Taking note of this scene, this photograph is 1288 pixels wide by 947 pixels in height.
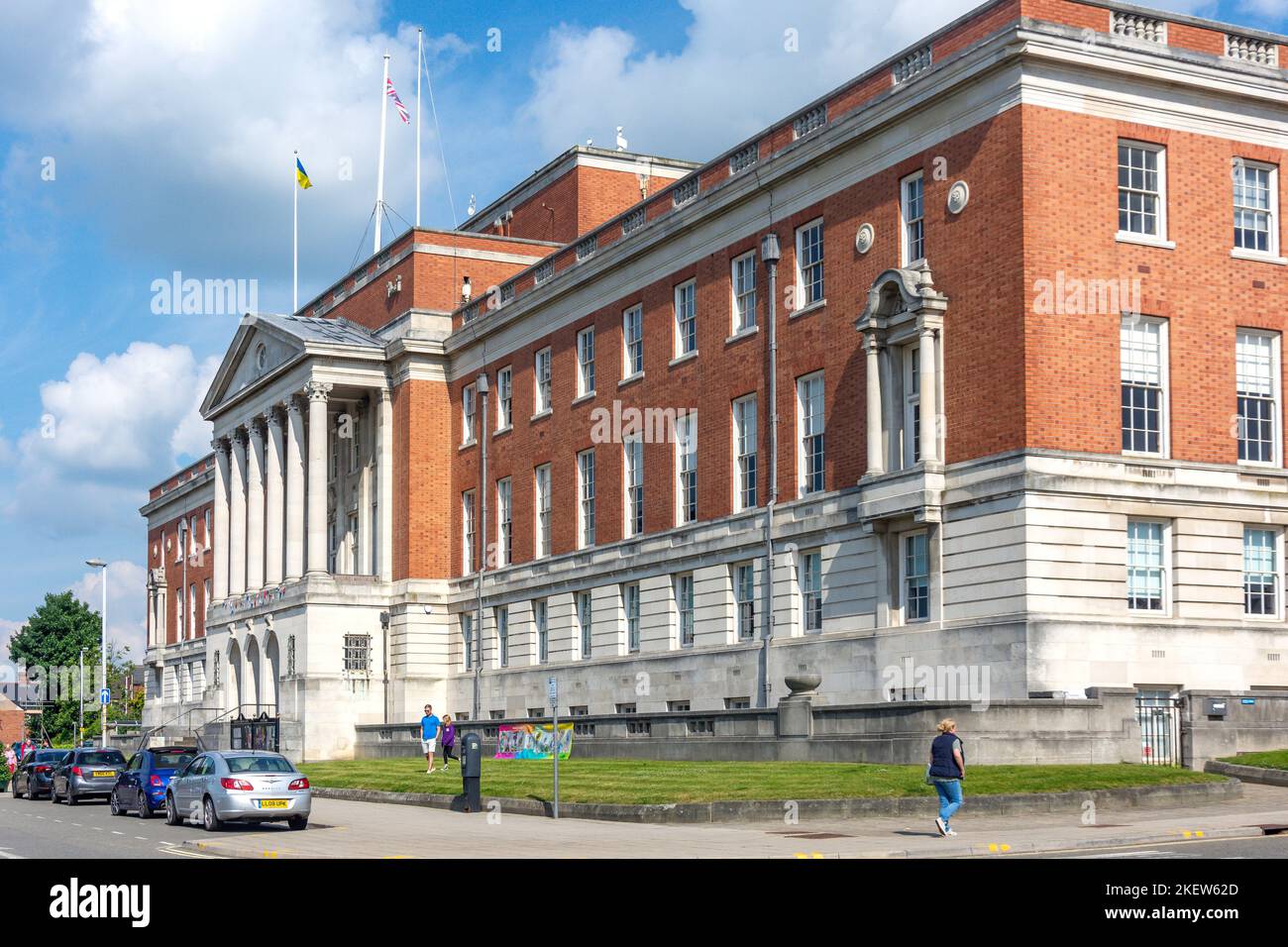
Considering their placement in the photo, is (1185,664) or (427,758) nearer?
(1185,664)

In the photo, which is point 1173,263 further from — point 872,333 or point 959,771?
point 959,771

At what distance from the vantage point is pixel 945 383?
41.2 meters

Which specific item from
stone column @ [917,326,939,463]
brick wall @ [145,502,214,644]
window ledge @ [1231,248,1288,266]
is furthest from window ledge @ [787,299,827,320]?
brick wall @ [145,502,214,644]

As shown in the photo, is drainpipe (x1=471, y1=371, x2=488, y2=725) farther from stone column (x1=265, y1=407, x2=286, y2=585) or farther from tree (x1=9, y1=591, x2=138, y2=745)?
tree (x1=9, y1=591, x2=138, y2=745)

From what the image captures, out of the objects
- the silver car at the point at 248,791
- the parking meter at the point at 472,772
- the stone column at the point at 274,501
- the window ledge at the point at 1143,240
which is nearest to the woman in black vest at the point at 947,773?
the parking meter at the point at 472,772

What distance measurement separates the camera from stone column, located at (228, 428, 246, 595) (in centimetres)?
8194

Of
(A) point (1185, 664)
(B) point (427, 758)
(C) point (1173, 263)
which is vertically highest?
(C) point (1173, 263)

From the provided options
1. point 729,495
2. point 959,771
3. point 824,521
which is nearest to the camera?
point 959,771

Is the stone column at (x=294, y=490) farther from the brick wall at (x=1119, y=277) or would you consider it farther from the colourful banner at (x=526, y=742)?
the brick wall at (x=1119, y=277)

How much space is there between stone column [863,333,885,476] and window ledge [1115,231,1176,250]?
254 inches

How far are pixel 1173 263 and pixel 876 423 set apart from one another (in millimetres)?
7896

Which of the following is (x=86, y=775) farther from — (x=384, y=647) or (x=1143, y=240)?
(x=1143, y=240)

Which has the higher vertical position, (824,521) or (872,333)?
(872,333)

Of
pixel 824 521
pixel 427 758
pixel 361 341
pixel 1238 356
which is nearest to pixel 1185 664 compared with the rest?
pixel 1238 356
